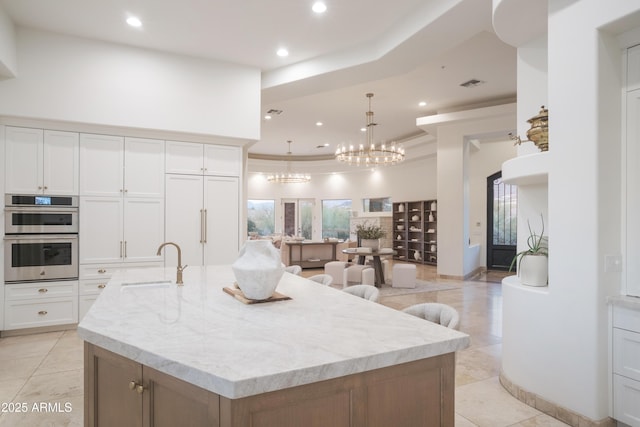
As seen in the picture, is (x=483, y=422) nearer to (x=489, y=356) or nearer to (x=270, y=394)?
(x=489, y=356)

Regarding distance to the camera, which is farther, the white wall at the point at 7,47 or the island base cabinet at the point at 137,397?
the white wall at the point at 7,47

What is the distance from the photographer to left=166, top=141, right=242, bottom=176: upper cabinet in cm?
483

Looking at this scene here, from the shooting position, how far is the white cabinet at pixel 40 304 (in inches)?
162

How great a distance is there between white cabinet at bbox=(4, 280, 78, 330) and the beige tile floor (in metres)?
0.16

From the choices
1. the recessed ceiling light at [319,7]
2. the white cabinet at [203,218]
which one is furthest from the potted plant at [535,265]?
the white cabinet at [203,218]

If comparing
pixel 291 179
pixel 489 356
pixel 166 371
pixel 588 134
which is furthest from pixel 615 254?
pixel 291 179

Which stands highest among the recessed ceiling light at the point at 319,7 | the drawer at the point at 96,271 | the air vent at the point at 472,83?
→ the air vent at the point at 472,83

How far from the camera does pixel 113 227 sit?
4.51 meters

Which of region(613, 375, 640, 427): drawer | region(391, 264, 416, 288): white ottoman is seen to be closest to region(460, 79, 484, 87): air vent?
region(391, 264, 416, 288): white ottoman

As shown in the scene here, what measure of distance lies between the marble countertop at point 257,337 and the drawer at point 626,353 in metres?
1.51

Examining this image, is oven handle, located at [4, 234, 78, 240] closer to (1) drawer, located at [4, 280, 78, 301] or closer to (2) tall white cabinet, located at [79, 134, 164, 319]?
(2) tall white cabinet, located at [79, 134, 164, 319]

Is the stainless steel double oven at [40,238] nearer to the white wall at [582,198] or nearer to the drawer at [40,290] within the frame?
the drawer at [40,290]

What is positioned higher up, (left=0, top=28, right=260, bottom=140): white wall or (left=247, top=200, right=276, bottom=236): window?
(left=0, top=28, right=260, bottom=140): white wall

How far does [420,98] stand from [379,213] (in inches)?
236
